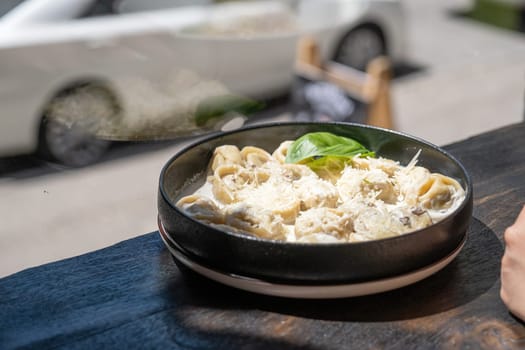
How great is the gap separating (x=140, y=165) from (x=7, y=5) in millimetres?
1368

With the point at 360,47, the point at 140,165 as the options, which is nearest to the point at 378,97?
the point at 140,165

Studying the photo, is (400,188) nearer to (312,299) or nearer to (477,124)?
(312,299)

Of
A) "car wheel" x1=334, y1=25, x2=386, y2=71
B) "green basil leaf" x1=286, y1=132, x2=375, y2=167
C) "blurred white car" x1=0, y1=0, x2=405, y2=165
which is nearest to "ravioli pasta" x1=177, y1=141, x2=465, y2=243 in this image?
"green basil leaf" x1=286, y1=132, x2=375, y2=167

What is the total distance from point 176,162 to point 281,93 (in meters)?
4.24

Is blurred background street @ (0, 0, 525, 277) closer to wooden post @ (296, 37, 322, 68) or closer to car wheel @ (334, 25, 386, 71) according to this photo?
car wheel @ (334, 25, 386, 71)

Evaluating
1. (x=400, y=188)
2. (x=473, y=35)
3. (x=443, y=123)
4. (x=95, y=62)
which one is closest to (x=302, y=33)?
(x=443, y=123)

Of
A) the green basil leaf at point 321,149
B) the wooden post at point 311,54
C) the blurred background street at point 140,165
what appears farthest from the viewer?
the wooden post at point 311,54

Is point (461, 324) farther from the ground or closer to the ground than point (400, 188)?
closer to the ground

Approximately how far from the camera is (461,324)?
123cm

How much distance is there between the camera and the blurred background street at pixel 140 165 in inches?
148

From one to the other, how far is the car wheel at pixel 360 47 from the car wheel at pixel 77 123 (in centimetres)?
229

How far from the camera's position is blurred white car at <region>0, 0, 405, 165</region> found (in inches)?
174

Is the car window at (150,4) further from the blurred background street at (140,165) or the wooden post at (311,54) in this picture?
the wooden post at (311,54)

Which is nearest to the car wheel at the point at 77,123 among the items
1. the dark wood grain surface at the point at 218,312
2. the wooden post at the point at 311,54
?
the wooden post at the point at 311,54
